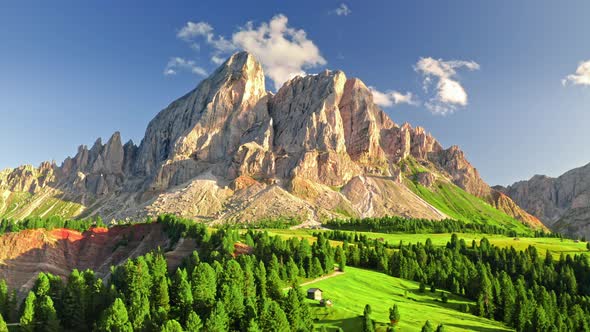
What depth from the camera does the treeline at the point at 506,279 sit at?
378ft

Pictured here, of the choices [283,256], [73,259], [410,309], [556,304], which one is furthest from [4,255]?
[556,304]

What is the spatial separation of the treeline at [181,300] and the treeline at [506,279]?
3417cm

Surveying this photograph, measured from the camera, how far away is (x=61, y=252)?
18725 cm

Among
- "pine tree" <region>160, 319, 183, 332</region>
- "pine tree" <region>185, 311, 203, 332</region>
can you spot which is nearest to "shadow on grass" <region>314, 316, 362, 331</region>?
"pine tree" <region>185, 311, 203, 332</region>

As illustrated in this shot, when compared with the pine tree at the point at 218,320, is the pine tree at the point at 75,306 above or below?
below

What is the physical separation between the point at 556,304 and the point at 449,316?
45.5 m

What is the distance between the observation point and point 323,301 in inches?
3824

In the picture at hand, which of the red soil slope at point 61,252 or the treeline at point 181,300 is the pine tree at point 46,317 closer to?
the treeline at point 181,300

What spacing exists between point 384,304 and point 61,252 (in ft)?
466

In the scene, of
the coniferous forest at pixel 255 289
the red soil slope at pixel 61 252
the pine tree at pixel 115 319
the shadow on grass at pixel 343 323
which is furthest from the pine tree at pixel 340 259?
the pine tree at pixel 115 319

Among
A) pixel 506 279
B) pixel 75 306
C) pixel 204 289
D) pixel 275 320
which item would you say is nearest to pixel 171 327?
pixel 275 320

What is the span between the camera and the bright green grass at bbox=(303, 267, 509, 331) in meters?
91.7

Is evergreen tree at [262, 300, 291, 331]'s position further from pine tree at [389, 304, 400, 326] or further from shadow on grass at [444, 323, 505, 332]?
shadow on grass at [444, 323, 505, 332]

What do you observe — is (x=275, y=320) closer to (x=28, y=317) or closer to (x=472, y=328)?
(x=472, y=328)
